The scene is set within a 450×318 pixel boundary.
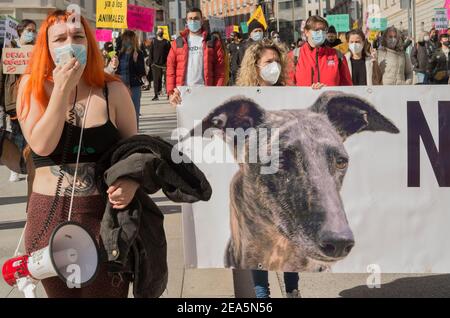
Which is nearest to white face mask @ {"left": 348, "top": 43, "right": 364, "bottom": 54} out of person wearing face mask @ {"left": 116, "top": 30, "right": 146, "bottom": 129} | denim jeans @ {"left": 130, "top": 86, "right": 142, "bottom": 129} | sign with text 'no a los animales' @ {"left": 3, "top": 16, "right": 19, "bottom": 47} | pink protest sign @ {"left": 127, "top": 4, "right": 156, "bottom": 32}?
sign with text 'no a los animales' @ {"left": 3, "top": 16, "right": 19, "bottom": 47}

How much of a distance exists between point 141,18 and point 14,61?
1221cm

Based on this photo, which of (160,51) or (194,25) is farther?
(160,51)

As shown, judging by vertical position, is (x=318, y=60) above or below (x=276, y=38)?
below

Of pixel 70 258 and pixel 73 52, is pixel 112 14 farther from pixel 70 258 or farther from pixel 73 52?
pixel 70 258

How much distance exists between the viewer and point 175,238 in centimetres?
631

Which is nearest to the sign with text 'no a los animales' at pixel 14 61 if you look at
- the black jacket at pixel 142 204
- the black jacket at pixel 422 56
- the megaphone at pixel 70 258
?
the black jacket at pixel 142 204

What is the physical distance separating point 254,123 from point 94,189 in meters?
1.54

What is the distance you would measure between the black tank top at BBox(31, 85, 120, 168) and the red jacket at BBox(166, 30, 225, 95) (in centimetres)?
676

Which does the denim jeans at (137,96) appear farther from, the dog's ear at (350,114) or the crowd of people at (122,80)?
the dog's ear at (350,114)

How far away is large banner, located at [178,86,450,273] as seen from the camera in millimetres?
4164

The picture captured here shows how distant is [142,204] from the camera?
9.34ft

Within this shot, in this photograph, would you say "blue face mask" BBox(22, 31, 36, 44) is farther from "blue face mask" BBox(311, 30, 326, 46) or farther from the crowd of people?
"blue face mask" BBox(311, 30, 326, 46)

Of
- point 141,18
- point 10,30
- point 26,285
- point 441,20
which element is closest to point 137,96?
point 10,30

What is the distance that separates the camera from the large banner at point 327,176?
4.16m
